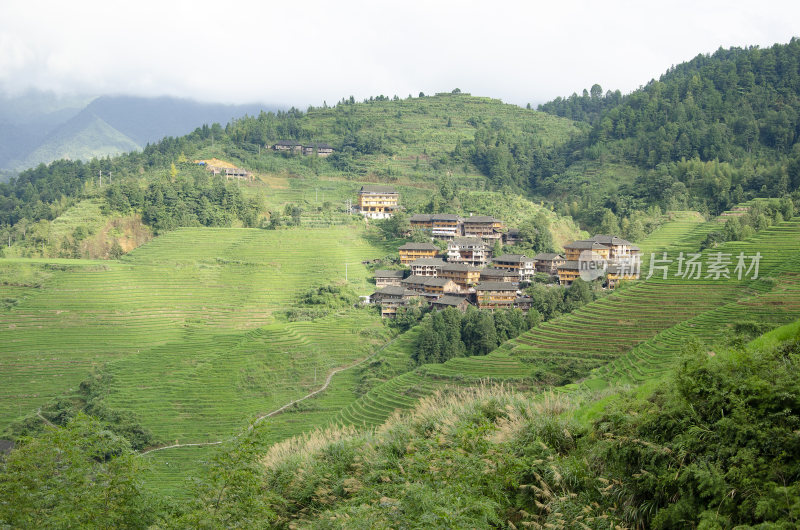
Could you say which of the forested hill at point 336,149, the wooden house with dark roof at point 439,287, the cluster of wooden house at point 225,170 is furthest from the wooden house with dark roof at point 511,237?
the cluster of wooden house at point 225,170

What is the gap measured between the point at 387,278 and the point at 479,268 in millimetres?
3861

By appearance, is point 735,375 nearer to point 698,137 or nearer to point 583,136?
point 698,137

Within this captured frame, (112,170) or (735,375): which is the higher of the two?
(112,170)

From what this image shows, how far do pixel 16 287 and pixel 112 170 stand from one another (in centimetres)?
1921

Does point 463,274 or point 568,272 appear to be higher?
point 568,272

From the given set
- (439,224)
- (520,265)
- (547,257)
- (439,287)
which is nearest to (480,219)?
(439,224)

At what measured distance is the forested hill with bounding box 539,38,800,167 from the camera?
3922cm

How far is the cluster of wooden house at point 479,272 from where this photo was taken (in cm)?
2522

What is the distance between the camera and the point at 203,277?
87.7 ft

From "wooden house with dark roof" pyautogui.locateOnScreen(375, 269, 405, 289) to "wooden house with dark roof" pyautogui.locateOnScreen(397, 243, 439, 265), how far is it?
1528mm

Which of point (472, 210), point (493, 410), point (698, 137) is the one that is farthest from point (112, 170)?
point (493, 410)

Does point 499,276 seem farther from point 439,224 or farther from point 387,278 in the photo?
point 439,224

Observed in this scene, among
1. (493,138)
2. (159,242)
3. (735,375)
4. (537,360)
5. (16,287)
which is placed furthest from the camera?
(493,138)

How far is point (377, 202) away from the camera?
118 ft
